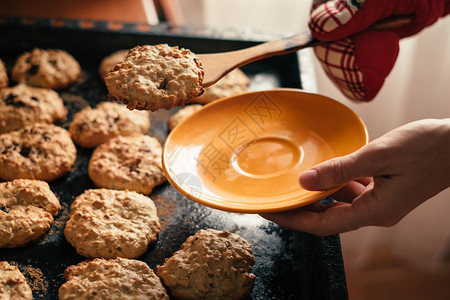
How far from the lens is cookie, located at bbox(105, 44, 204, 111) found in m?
1.12

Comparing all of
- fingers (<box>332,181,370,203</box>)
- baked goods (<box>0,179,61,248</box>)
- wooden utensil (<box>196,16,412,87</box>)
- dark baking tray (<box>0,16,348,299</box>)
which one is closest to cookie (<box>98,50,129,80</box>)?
dark baking tray (<box>0,16,348,299</box>)

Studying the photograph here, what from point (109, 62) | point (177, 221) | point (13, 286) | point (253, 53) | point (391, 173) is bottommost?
point (177, 221)

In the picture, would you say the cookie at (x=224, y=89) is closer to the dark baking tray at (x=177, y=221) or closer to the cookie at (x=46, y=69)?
the dark baking tray at (x=177, y=221)

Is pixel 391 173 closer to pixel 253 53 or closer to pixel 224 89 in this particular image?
pixel 253 53

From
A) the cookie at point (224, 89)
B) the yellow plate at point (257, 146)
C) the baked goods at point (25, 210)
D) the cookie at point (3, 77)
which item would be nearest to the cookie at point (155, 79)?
the yellow plate at point (257, 146)

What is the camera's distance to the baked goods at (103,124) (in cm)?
→ 166

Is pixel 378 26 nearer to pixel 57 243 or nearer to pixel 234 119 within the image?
pixel 234 119

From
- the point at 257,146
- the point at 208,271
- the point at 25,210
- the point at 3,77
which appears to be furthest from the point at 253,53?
the point at 3,77

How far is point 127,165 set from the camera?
1528 millimetres

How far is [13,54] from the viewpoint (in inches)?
83.7

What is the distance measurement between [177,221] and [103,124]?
0.56 meters

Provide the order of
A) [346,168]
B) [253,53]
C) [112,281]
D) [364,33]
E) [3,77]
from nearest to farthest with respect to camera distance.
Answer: [346,168] → [112,281] → [253,53] → [364,33] → [3,77]

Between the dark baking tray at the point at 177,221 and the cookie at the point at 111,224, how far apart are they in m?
0.05

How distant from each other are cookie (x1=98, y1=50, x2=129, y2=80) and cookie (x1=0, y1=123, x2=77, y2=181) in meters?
0.39
